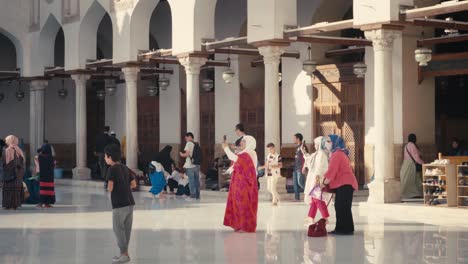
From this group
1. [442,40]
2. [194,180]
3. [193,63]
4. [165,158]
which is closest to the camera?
[442,40]

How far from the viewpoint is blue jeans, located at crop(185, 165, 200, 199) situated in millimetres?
20158

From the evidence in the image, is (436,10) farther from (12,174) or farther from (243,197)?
(12,174)

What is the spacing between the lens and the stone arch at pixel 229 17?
25383mm

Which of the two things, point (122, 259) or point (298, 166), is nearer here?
point (122, 259)

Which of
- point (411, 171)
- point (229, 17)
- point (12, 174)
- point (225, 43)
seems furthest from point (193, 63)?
point (12, 174)

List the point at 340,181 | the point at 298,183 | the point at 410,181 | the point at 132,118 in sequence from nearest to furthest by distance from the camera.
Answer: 1. the point at 340,181
2. the point at 410,181
3. the point at 298,183
4. the point at 132,118

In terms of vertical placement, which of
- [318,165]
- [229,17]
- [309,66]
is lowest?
[318,165]

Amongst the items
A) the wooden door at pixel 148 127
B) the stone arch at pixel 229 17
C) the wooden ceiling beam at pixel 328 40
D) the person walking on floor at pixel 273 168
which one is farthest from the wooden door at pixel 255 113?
the person walking on floor at pixel 273 168

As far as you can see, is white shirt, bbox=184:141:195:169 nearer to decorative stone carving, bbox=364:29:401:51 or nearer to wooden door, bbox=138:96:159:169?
decorative stone carving, bbox=364:29:401:51

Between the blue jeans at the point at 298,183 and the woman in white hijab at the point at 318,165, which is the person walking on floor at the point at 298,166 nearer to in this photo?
the blue jeans at the point at 298,183

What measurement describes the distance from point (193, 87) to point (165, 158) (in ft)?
7.17

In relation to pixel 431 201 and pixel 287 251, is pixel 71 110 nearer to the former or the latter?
pixel 431 201

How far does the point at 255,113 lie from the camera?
25.2 metres

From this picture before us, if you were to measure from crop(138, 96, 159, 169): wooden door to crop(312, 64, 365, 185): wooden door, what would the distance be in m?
7.96
